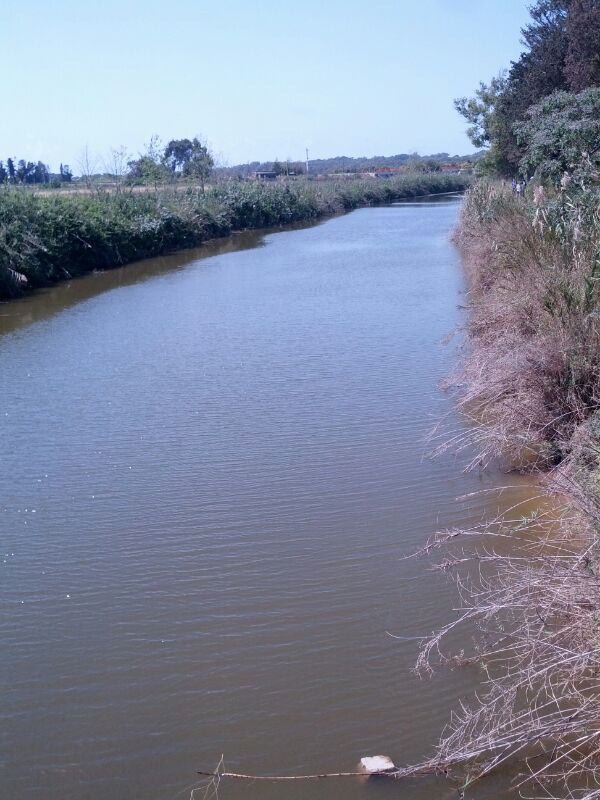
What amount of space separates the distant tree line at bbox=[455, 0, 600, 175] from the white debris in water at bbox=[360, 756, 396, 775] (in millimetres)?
13844

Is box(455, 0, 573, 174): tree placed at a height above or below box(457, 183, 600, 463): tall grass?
above

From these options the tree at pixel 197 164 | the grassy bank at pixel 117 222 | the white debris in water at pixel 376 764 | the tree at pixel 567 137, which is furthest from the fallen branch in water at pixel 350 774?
the tree at pixel 197 164

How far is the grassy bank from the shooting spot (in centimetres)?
2445

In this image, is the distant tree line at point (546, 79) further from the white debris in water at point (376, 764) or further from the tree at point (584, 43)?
the white debris in water at point (376, 764)

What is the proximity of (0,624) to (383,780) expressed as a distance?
320 centimetres

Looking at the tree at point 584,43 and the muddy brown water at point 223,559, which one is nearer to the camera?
the muddy brown water at point 223,559

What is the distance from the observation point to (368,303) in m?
19.8

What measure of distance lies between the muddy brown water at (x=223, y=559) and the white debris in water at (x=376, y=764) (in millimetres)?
81

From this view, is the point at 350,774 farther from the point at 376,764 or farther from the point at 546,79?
the point at 546,79

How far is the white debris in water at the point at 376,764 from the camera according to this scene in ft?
16.0

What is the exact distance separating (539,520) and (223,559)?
2.57 metres

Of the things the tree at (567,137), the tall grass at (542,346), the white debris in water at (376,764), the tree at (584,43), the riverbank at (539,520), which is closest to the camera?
the riverbank at (539,520)

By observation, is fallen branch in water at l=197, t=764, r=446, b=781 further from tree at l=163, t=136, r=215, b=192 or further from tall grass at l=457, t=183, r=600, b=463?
tree at l=163, t=136, r=215, b=192

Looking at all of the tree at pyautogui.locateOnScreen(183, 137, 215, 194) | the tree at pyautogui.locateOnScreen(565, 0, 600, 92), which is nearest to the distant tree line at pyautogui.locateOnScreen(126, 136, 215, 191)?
the tree at pyautogui.locateOnScreen(183, 137, 215, 194)
